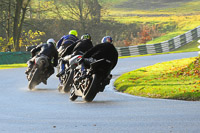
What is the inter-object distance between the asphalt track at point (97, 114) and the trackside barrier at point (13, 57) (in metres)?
24.2

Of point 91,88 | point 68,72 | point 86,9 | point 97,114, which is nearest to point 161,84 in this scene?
point 68,72

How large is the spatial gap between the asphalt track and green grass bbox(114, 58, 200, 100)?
2.08 feet

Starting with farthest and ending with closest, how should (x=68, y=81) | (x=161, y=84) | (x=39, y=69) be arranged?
(x=39, y=69) < (x=161, y=84) < (x=68, y=81)

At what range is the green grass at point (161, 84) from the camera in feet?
53.4

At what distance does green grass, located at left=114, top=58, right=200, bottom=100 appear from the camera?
1627cm

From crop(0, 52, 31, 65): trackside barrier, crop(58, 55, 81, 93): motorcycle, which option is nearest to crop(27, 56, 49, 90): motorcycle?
crop(58, 55, 81, 93): motorcycle

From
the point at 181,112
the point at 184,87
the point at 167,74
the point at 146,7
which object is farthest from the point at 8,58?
the point at 146,7

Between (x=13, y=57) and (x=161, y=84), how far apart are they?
25443 millimetres

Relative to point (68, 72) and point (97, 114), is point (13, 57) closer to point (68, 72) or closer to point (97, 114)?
point (68, 72)

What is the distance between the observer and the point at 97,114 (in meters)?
12.8

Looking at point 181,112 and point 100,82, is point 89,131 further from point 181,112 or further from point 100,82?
point 100,82

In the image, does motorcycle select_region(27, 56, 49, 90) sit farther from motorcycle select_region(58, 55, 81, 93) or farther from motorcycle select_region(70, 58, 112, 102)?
motorcycle select_region(70, 58, 112, 102)

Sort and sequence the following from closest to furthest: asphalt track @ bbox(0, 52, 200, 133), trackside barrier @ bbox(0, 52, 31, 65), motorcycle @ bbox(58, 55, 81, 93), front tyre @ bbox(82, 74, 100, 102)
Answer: asphalt track @ bbox(0, 52, 200, 133) < front tyre @ bbox(82, 74, 100, 102) < motorcycle @ bbox(58, 55, 81, 93) < trackside barrier @ bbox(0, 52, 31, 65)

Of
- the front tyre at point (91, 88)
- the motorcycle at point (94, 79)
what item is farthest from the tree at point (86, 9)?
the front tyre at point (91, 88)
